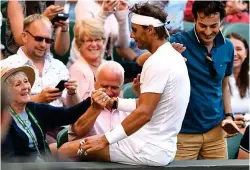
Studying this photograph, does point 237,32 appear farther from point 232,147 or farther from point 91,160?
point 91,160

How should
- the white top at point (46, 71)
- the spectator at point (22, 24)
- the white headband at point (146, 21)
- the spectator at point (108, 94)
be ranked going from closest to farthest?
the white headband at point (146, 21), the spectator at point (108, 94), the white top at point (46, 71), the spectator at point (22, 24)

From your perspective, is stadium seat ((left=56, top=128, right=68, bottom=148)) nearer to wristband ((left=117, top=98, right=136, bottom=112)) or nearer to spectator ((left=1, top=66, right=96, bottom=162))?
spectator ((left=1, top=66, right=96, bottom=162))

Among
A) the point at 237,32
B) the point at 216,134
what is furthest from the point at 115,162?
the point at 237,32

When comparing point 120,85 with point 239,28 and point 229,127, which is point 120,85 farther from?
point 239,28

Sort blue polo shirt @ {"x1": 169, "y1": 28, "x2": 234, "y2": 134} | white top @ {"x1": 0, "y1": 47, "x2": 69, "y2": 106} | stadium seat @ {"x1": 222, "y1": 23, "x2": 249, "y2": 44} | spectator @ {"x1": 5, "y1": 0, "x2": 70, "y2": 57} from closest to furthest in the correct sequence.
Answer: blue polo shirt @ {"x1": 169, "y1": 28, "x2": 234, "y2": 134} → white top @ {"x1": 0, "y1": 47, "x2": 69, "y2": 106} → spectator @ {"x1": 5, "y1": 0, "x2": 70, "y2": 57} → stadium seat @ {"x1": 222, "y1": 23, "x2": 249, "y2": 44}

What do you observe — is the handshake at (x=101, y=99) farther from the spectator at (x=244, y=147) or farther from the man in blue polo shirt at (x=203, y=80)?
the spectator at (x=244, y=147)

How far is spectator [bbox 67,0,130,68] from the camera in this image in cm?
589

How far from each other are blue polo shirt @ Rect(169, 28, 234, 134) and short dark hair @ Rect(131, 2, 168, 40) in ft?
2.07

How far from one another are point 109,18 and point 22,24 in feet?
2.98

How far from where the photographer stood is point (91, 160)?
449 centimetres

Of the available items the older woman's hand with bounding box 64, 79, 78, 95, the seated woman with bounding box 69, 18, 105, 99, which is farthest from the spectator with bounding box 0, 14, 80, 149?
the older woman's hand with bounding box 64, 79, 78, 95

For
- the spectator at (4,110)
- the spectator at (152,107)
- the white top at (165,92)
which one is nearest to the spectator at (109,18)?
the spectator at (152,107)

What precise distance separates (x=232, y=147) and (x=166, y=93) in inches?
69.2

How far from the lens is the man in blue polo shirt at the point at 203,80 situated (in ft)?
16.1
